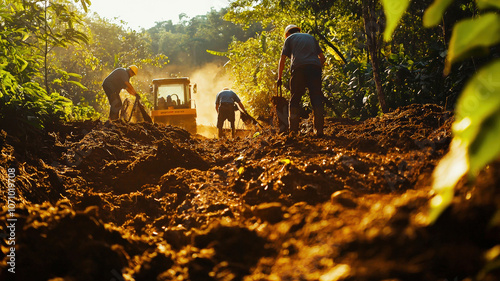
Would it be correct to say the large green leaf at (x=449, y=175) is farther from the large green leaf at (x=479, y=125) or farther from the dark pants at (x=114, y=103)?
the dark pants at (x=114, y=103)

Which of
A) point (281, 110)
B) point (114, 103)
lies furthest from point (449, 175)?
point (114, 103)

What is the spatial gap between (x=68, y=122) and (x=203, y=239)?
21.4 feet

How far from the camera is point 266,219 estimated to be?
1.76 meters

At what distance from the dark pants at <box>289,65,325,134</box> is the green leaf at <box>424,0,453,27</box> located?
5229 millimetres

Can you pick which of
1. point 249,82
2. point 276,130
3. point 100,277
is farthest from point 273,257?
point 249,82

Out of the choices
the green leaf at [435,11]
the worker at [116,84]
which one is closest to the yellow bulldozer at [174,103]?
the worker at [116,84]

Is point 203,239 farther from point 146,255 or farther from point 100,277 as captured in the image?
point 100,277

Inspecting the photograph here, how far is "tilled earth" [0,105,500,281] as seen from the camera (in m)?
1.00

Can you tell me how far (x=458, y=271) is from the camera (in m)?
0.98

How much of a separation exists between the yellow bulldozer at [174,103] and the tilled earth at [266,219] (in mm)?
10521

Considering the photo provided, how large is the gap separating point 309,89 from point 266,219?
4495mm

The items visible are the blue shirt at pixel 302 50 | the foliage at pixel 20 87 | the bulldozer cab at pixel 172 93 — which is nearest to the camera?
the foliage at pixel 20 87

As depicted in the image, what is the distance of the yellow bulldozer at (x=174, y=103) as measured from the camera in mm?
15303

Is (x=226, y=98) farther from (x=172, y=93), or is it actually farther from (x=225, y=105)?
(x=172, y=93)
